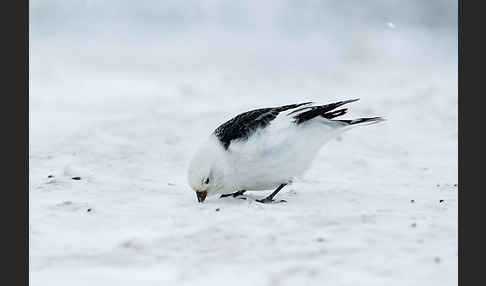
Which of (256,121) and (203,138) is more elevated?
(256,121)

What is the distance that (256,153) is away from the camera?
4926 millimetres

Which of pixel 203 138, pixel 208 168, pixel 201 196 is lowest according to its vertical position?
pixel 203 138

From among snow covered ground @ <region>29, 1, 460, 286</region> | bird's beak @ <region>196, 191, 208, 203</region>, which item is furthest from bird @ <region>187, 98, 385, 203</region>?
snow covered ground @ <region>29, 1, 460, 286</region>

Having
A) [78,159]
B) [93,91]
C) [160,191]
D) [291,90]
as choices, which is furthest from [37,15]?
[160,191]


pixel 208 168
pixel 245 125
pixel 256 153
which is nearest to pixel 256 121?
pixel 245 125

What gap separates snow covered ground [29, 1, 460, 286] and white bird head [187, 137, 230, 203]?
15 cm

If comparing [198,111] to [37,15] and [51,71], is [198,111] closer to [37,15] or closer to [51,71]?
[51,71]

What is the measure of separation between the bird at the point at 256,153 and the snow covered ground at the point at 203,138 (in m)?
0.17

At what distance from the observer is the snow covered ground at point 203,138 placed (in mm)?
3627

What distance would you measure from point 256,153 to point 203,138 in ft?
9.02

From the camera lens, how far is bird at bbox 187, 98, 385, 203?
4.92m

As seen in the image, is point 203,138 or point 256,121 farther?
point 203,138

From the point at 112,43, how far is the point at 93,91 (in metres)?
2.55

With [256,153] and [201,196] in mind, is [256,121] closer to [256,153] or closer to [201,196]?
[256,153]
